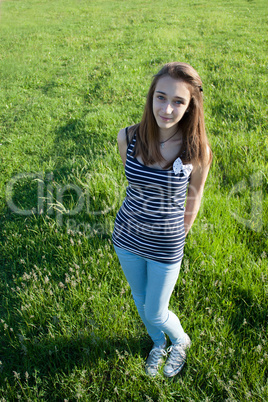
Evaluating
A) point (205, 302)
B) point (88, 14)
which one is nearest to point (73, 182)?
point (205, 302)

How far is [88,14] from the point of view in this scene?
615 inches

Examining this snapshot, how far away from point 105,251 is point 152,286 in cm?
128

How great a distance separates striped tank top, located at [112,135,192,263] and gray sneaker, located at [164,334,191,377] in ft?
2.98

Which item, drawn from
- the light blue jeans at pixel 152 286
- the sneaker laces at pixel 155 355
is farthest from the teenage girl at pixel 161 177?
the sneaker laces at pixel 155 355

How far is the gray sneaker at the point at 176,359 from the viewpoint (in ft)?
8.63

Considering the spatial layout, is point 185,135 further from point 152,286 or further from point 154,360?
point 154,360

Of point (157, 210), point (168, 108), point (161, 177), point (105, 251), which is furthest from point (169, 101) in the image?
point (105, 251)

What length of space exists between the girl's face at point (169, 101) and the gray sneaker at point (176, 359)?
1.86 m

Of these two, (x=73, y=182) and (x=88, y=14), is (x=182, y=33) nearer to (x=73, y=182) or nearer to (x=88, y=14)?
(x=88, y=14)

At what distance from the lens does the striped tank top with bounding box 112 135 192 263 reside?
7.19ft

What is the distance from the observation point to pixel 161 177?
7.13 ft

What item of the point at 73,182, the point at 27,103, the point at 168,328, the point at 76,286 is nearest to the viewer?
the point at 168,328

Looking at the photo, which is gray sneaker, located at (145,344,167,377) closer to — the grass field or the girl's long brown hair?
the grass field

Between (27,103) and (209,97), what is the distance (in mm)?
4324
